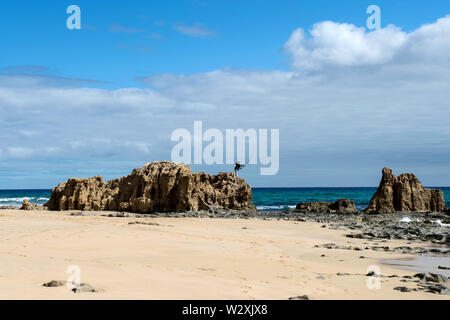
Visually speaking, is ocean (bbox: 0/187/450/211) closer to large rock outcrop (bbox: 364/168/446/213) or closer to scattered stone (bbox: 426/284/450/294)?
large rock outcrop (bbox: 364/168/446/213)

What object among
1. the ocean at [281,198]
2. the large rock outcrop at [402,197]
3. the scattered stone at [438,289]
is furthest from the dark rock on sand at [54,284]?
the ocean at [281,198]

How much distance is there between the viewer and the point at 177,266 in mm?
9648

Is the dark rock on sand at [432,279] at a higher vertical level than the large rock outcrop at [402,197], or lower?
lower

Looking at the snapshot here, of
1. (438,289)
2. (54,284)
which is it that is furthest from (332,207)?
(54,284)

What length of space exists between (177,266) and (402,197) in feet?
97.8

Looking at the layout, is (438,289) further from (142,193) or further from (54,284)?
(142,193)

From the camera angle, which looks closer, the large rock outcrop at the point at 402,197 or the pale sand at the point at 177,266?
the pale sand at the point at 177,266

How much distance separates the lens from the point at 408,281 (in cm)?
905

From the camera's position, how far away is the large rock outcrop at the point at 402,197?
116ft

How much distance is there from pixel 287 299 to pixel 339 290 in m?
1.63

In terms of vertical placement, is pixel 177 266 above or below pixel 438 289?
above

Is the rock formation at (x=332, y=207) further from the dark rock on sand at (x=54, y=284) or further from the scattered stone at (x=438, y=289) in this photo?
the dark rock on sand at (x=54, y=284)

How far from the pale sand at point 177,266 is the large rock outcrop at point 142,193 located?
15647mm
